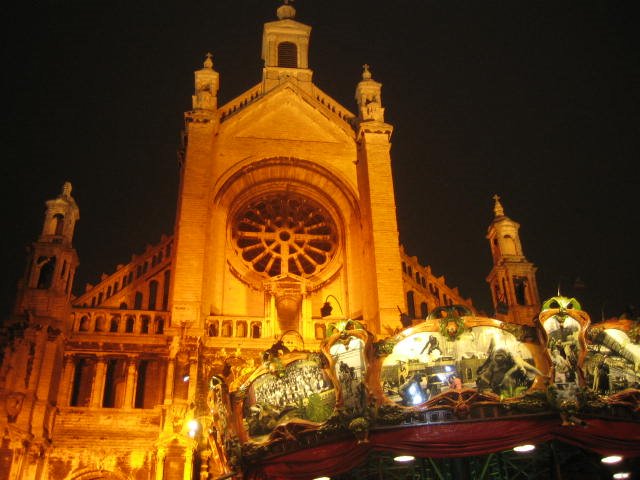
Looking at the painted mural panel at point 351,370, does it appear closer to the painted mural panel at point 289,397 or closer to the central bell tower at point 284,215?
the painted mural panel at point 289,397

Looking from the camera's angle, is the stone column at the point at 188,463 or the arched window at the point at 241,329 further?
the arched window at the point at 241,329

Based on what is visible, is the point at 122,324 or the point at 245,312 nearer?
the point at 122,324

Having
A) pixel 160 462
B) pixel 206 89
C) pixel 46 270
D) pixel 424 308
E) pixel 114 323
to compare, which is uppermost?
pixel 206 89

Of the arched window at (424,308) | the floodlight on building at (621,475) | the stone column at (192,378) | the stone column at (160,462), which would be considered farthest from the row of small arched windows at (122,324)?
the floodlight on building at (621,475)

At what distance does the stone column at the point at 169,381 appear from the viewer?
2245 centimetres

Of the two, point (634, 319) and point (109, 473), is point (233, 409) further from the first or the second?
point (634, 319)

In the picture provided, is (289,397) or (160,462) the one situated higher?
(289,397)

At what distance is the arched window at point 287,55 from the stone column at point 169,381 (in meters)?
17.1

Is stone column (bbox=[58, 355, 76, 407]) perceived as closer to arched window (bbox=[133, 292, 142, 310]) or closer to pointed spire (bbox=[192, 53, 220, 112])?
arched window (bbox=[133, 292, 142, 310])

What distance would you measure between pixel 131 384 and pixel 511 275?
14.4m

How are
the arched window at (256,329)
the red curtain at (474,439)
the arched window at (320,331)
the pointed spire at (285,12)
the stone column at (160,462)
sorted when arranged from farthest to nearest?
the pointed spire at (285,12) → the arched window at (320,331) → the arched window at (256,329) → the stone column at (160,462) → the red curtain at (474,439)

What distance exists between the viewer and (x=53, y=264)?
25.3 m

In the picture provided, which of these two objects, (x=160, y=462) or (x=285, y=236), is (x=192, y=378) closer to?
(x=160, y=462)

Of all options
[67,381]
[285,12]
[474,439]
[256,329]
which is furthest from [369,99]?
[474,439]
